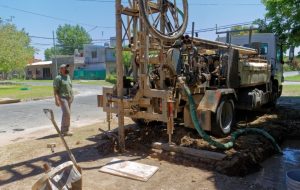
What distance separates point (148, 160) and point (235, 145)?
1.71 m

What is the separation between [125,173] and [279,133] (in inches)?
162

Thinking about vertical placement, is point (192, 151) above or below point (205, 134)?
below

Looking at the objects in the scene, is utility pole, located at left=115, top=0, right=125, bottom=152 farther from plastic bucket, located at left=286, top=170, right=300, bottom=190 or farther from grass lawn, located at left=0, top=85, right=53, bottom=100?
grass lawn, located at left=0, top=85, right=53, bottom=100

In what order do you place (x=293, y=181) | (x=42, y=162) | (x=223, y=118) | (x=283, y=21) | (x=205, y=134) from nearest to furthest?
(x=293, y=181)
(x=42, y=162)
(x=205, y=134)
(x=223, y=118)
(x=283, y=21)

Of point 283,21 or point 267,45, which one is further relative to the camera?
point 283,21

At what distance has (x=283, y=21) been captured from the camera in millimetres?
14180

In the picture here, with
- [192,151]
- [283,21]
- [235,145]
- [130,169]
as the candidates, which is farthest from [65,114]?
[283,21]

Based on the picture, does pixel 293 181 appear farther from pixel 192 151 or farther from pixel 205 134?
pixel 205 134

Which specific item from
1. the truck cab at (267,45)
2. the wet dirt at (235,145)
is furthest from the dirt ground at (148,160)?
the truck cab at (267,45)

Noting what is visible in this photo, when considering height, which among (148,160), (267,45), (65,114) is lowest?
(148,160)

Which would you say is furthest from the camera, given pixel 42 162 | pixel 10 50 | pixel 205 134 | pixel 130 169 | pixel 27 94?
pixel 10 50

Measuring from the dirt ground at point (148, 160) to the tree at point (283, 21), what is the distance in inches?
258

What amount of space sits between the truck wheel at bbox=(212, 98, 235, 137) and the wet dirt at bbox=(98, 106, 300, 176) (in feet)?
0.68

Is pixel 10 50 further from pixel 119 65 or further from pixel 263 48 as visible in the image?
pixel 119 65
